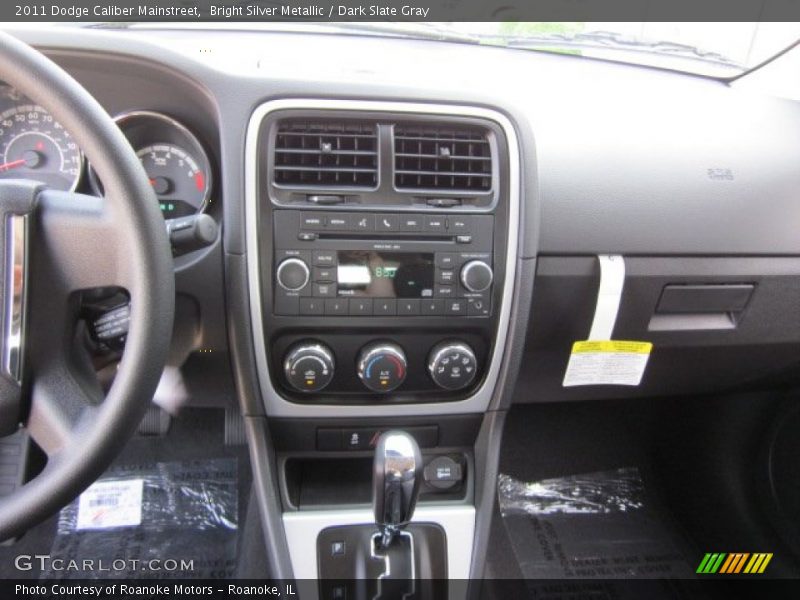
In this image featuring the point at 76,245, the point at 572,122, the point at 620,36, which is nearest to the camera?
the point at 76,245

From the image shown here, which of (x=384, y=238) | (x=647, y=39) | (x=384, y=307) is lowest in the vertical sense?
(x=384, y=307)

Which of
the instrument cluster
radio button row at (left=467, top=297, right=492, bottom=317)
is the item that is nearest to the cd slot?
radio button row at (left=467, top=297, right=492, bottom=317)

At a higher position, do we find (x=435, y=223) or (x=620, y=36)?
(x=620, y=36)

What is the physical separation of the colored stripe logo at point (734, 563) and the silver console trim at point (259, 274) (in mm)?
915

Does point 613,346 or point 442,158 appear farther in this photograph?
point 613,346

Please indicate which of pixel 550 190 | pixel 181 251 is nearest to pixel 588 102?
pixel 550 190

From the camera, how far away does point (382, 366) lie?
1.10m

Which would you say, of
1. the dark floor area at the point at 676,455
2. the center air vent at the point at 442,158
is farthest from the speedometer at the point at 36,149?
the dark floor area at the point at 676,455

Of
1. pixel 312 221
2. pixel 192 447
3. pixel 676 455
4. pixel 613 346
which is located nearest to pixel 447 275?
pixel 312 221

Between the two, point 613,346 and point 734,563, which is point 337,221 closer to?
point 613,346

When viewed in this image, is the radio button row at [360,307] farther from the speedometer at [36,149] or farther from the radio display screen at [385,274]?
the speedometer at [36,149]

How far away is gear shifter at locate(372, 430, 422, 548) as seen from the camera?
979 mm

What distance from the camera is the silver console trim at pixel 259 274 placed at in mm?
1012

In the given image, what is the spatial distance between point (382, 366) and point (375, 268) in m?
0.16
